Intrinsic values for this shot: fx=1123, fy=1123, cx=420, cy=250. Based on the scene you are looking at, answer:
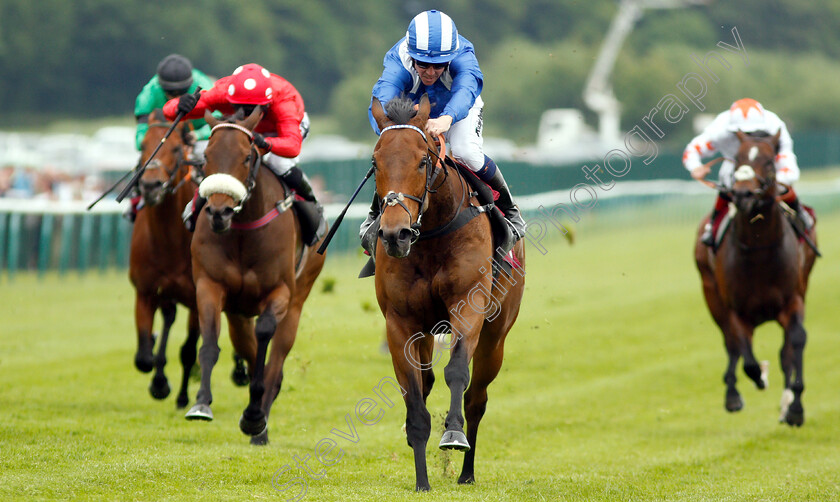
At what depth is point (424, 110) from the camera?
18.1 feet

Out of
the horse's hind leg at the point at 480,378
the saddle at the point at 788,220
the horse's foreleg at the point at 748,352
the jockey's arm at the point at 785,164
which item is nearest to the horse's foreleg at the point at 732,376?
the horse's foreleg at the point at 748,352

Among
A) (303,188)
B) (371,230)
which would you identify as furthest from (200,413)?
(303,188)

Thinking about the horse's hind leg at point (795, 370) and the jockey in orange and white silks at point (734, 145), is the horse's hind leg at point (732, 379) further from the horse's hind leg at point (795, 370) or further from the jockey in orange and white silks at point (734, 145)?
the jockey in orange and white silks at point (734, 145)

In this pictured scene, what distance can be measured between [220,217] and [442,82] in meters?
1.46

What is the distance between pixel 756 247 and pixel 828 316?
22.6 ft

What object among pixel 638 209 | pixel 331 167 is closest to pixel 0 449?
pixel 331 167

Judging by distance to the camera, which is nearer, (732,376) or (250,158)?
(250,158)

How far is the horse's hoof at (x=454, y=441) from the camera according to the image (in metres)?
5.28

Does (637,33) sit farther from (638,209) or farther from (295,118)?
(295,118)

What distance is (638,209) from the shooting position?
2742cm

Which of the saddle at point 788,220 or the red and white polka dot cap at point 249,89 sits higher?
the red and white polka dot cap at point 249,89

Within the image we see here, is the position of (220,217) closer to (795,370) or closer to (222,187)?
(222,187)

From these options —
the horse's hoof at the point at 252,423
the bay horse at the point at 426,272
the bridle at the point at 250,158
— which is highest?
the bridle at the point at 250,158

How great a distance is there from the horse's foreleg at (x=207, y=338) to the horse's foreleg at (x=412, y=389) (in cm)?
115
